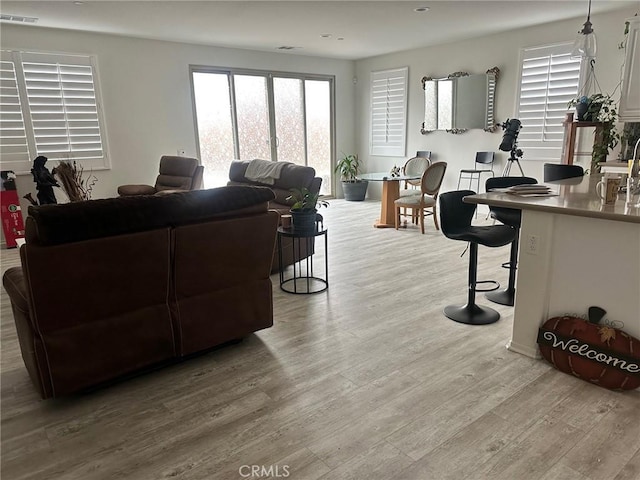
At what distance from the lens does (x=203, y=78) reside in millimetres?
6539

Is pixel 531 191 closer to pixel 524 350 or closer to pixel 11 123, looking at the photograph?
pixel 524 350

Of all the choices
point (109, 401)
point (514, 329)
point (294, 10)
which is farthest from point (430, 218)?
point (109, 401)

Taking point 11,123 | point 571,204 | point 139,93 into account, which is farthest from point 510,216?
point 11,123

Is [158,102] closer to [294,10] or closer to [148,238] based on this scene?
[294,10]

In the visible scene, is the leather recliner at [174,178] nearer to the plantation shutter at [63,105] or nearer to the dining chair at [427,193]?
the plantation shutter at [63,105]

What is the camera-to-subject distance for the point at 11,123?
17.0 feet

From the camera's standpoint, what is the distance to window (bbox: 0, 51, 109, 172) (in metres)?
5.15

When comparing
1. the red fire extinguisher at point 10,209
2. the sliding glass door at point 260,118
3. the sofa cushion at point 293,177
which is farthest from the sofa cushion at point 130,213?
the sliding glass door at point 260,118

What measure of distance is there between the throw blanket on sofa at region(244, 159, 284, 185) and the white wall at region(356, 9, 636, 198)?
3.25m

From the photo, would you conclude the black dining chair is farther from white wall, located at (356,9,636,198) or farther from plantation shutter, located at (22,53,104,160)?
plantation shutter, located at (22,53,104,160)

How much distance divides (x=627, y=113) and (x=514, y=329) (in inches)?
137

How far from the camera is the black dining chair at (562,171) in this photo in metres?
4.08

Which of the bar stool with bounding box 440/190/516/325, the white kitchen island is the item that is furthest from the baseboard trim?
the bar stool with bounding box 440/190/516/325

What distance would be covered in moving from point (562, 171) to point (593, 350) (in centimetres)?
258
